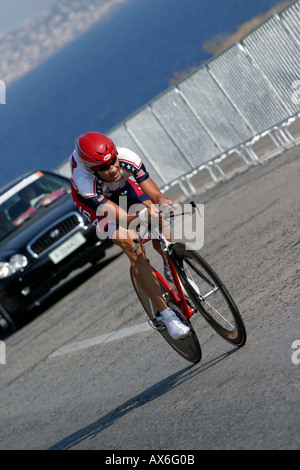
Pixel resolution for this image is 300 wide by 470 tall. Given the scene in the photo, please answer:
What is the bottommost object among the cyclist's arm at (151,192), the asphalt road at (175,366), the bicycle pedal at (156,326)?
the asphalt road at (175,366)

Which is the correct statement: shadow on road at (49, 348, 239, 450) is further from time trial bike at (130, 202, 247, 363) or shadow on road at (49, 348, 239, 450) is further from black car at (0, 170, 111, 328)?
black car at (0, 170, 111, 328)

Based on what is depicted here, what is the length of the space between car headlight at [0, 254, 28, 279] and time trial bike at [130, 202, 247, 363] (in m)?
5.51

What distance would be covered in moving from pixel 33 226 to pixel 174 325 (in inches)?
261

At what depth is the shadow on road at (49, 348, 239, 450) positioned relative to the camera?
6.01 m

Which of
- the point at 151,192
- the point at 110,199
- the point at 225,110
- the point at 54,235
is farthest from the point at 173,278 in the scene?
the point at 225,110

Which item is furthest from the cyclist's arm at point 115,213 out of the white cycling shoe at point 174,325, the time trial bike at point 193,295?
the white cycling shoe at point 174,325

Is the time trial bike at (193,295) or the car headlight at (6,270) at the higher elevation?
the car headlight at (6,270)

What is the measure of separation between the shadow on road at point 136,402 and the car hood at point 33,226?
18.8 ft

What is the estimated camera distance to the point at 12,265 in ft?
37.9

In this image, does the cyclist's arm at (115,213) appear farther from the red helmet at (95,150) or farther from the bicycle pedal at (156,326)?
the bicycle pedal at (156,326)

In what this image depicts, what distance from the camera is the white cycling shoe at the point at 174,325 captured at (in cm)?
588

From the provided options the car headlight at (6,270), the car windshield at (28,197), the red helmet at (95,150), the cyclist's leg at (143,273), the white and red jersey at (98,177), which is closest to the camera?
the red helmet at (95,150)

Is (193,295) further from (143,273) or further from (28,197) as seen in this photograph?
(28,197)

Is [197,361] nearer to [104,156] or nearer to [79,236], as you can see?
[104,156]
